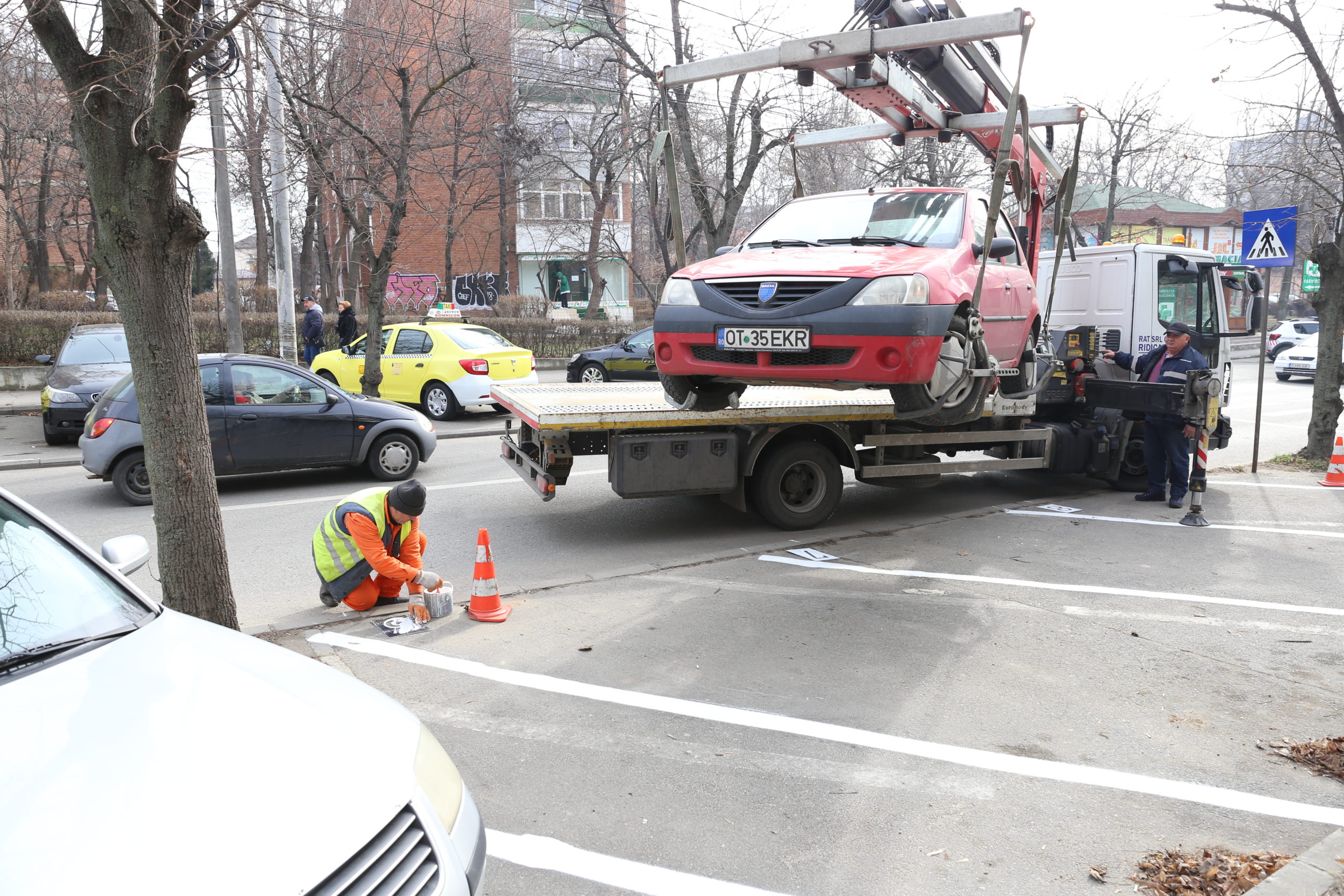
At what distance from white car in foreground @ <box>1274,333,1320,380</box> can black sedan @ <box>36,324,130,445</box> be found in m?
28.1

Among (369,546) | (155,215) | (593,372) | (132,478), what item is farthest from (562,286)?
(155,215)

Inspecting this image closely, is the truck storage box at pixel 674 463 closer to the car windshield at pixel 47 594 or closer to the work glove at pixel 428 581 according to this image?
the work glove at pixel 428 581

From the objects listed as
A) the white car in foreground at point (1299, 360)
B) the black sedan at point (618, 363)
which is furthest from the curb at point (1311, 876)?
the white car in foreground at point (1299, 360)

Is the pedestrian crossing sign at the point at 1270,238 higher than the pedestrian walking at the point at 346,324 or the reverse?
higher

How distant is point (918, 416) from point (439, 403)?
11.1 meters

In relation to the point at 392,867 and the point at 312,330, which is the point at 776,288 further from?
the point at 312,330

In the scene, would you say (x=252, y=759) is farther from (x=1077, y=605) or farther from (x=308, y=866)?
(x=1077, y=605)

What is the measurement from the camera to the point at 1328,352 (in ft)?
41.1

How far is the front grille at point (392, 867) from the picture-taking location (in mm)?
2051

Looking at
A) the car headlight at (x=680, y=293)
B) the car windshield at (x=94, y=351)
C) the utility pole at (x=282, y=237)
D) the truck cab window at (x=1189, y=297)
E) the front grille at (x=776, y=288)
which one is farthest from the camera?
the utility pole at (x=282, y=237)

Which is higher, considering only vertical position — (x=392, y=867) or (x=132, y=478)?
(x=392, y=867)

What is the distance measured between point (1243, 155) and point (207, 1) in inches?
639

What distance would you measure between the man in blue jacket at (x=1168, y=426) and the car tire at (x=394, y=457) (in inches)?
309

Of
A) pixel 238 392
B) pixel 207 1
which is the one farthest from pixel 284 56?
pixel 207 1
